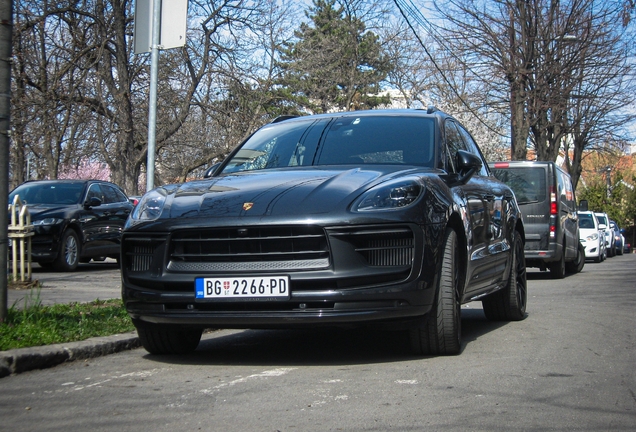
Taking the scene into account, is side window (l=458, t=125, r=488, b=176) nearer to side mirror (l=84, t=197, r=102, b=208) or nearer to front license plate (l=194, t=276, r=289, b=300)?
front license plate (l=194, t=276, r=289, b=300)

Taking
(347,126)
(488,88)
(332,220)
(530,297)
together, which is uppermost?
(488,88)

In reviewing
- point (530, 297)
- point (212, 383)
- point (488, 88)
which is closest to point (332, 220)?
point (212, 383)

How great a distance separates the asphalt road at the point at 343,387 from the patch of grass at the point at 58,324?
0.38 metres

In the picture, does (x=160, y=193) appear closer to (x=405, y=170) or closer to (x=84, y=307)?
(x=405, y=170)

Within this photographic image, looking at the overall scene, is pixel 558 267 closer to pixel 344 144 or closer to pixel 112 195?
pixel 112 195

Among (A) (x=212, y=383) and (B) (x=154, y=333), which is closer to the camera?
(A) (x=212, y=383)

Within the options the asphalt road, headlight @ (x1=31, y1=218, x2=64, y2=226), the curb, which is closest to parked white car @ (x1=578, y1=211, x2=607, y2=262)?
headlight @ (x1=31, y1=218, x2=64, y2=226)

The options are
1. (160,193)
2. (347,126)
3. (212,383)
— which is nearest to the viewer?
(212,383)

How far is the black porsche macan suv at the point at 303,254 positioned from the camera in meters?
4.98

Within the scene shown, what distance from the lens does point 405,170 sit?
5.75 m

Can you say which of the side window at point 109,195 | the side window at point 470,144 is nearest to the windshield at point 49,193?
the side window at point 109,195

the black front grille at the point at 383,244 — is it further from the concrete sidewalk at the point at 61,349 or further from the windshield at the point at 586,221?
the windshield at the point at 586,221

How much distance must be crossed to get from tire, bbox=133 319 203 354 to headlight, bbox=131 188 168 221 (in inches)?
26.8

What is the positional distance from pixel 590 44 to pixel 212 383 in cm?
2782
